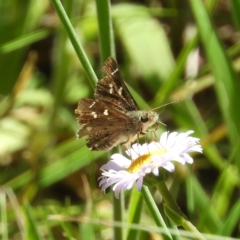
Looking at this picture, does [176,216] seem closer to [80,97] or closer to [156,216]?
[156,216]

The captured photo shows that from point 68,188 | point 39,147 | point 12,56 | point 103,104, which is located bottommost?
point 68,188

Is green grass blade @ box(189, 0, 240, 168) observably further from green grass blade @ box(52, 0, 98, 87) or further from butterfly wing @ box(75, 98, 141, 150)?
green grass blade @ box(52, 0, 98, 87)

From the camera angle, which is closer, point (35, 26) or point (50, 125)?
point (50, 125)

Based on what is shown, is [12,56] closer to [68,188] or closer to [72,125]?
[72,125]

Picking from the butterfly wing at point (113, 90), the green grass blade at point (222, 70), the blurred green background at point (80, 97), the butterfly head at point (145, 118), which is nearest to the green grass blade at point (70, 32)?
the butterfly wing at point (113, 90)

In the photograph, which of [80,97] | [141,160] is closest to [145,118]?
[141,160]

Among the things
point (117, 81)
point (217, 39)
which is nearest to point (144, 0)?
point (217, 39)
